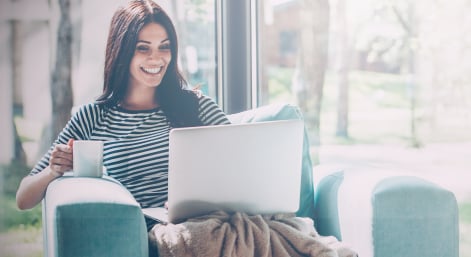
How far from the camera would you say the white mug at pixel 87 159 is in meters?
1.86

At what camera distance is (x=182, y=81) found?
2.16 metres

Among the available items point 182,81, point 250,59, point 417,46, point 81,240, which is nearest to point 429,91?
point 417,46

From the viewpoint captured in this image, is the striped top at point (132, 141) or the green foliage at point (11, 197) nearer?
the striped top at point (132, 141)

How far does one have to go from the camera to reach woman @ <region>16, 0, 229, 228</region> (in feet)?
6.59

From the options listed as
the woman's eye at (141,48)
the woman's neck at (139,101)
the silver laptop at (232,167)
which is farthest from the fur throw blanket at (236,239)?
the woman's eye at (141,48)

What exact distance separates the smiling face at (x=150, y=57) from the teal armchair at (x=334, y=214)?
351 millimetres

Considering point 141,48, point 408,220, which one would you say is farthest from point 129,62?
point 408,220

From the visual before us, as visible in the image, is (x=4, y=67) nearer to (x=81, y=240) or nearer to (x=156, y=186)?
(x=156, y=186)

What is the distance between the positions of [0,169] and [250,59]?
94 centimetres

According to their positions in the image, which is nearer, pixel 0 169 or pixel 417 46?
pixel 0 169

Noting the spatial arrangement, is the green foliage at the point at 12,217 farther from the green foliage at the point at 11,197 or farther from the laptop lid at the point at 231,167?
the laptop lid at the point at 231,167

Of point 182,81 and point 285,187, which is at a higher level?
point 182,81

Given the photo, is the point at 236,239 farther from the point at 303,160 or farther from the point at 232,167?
the point at 303,160

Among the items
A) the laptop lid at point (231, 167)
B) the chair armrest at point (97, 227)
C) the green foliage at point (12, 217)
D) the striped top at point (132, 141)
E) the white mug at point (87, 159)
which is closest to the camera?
the chair armrest at point (97, 227)
